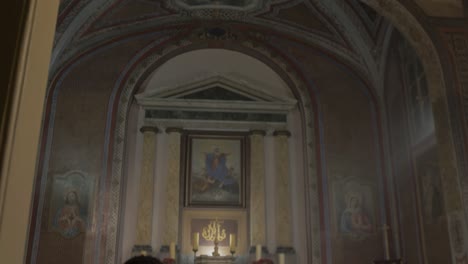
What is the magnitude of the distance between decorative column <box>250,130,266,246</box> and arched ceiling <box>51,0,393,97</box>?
2553 mm

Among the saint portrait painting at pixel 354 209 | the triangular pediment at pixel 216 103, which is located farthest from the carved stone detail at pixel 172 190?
the saint portrait painting at pixel 354 209

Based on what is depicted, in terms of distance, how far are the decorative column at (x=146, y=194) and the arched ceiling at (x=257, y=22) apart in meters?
2.29

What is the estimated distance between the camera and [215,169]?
1044 centimetres

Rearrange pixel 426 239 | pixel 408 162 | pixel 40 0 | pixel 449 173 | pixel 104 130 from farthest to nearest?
1. pixel 104 130
2. pixel 408 162
3. pixel 426 239
4. pixel 449 173
5. pixel 40 0

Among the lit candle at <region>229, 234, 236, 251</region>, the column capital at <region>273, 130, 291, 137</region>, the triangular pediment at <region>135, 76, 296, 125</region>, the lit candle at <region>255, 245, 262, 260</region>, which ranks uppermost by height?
the triangular pediment at <region>135, 76, 296, 125</region>

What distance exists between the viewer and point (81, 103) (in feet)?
33.9

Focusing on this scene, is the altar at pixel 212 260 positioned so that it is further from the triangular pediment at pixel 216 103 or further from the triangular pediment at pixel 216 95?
the triangular pediment at pixel 216 95

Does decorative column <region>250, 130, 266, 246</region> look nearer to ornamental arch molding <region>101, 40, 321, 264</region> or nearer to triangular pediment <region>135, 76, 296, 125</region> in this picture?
triangular pediment <region>135, 76, 296, 125</region>

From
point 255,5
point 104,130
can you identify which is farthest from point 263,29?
point 104,130

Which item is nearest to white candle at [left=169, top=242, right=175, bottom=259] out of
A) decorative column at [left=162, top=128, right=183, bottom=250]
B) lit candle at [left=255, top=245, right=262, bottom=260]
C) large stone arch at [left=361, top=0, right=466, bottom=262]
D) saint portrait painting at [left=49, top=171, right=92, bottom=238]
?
decorative column at [left=162, top=128, right=183, bottom=250]

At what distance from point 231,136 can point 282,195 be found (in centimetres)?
170

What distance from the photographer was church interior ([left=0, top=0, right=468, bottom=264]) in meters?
9.49

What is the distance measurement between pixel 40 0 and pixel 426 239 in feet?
26.2

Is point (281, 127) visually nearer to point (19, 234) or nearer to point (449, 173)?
point (449, 173)
